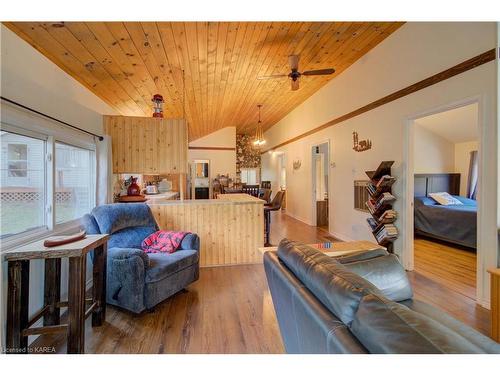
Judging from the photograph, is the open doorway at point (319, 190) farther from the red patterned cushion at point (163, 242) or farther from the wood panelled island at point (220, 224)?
the red patterned cushion at point (163, 242)

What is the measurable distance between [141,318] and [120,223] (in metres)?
1.05

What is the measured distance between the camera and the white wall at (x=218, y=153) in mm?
9328

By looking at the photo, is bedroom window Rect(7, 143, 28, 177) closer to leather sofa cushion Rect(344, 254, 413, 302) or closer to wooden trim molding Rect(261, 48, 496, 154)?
leather sofa cushion Rect(344, 254, 413, 302)

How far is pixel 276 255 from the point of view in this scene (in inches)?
60.5

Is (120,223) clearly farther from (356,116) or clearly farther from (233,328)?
(356,116)

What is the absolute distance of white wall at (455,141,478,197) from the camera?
5.28 metres

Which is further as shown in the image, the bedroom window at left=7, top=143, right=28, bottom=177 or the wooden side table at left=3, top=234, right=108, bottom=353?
the bedroom window at left=7, top=143, right=28, bottom=177

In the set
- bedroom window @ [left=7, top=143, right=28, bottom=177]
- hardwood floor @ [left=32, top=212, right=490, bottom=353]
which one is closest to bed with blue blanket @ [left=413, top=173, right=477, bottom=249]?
hardwood floor @ [left=32, top=212, right=490, bottom=353]

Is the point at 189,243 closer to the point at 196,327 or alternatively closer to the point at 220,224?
the point at 220,224

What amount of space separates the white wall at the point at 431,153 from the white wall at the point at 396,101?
1.95 meters

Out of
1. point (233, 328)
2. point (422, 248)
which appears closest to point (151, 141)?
point (233, 328)

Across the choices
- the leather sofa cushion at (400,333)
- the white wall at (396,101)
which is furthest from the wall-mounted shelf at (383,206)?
the leather sofa cushion at (400,333)

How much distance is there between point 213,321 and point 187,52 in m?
2.94

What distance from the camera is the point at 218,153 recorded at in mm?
9438
